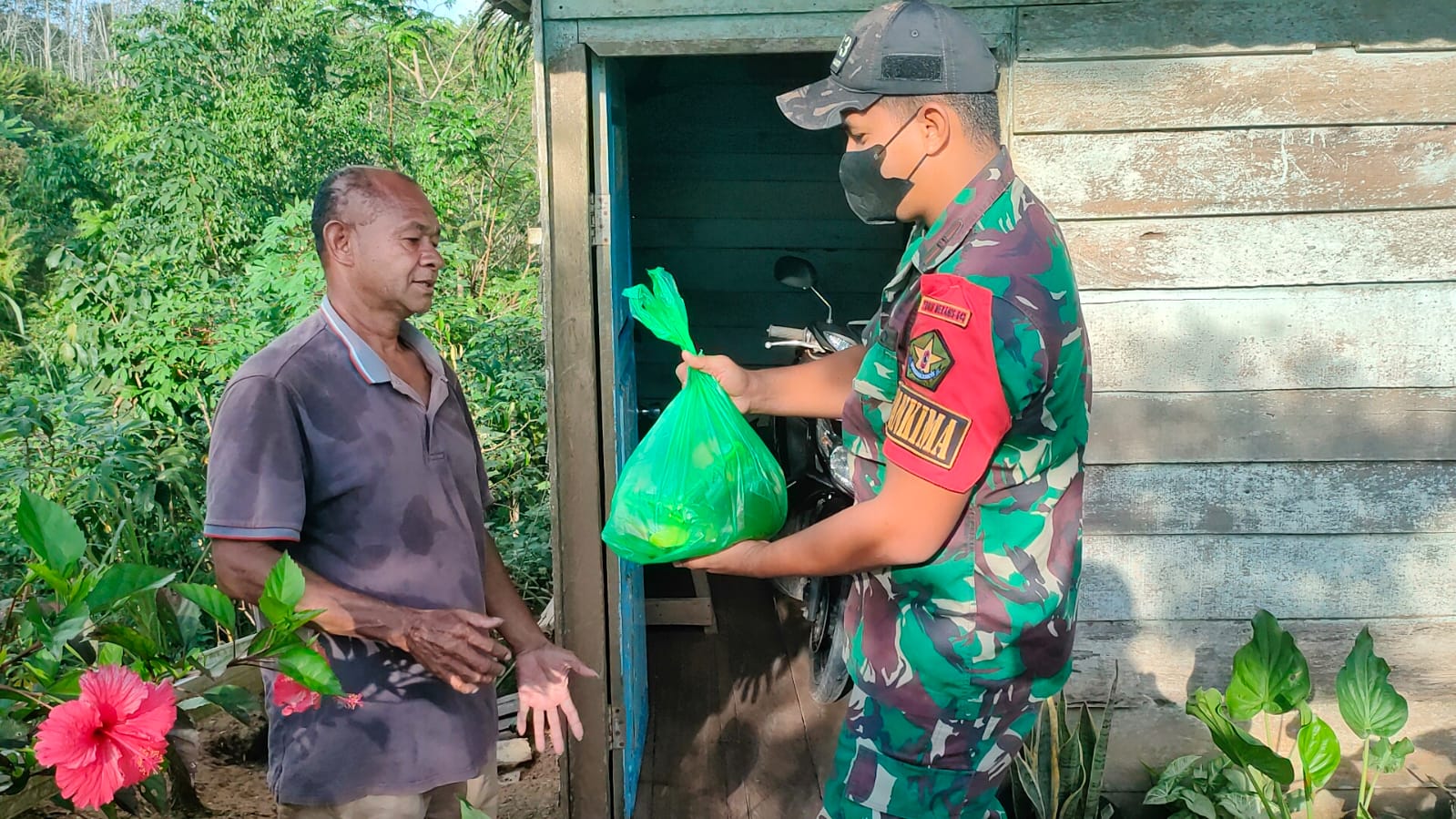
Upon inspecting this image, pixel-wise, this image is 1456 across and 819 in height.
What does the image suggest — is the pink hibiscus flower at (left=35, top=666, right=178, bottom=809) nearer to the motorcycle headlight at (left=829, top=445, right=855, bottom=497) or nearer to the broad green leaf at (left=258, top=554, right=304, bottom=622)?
the broad green leaf at (left=258, top=554, right=304, bottom=622)

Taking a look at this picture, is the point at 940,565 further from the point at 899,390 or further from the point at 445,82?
the point at 445,82

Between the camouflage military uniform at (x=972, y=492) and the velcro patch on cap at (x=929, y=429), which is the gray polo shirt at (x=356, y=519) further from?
the velcro patch on cap at (x=929, y=429)

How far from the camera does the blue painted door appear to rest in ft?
9.46

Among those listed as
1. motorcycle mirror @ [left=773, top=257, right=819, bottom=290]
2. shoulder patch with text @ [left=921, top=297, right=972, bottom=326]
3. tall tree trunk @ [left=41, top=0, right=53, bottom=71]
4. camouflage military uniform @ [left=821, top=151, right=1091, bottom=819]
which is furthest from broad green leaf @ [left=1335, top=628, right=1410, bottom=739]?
tall tree trunk @ [left=41, top=0, right=53, bottom=71]

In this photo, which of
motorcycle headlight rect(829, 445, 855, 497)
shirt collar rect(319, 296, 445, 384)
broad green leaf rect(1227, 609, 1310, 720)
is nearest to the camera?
shirt collar rect(319, 296, 445, 384)

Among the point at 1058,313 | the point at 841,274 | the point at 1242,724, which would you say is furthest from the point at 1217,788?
the point at 841,274

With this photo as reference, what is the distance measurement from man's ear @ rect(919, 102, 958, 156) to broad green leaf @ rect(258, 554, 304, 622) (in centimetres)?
118

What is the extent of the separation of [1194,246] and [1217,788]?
146cm

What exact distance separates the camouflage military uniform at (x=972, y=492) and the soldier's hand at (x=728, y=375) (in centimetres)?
39

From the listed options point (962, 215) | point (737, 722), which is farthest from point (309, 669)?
point (737, 722)

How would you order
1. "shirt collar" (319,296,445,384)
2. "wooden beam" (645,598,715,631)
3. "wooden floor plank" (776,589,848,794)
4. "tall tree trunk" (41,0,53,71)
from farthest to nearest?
"tall tree trunk" (41,0,53,71), "wooden beam" (645,598,715,631), "wooden floor plank" (776,589,848,794), "shirt collar" (319,296,445,384)

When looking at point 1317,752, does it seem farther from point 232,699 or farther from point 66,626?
point 66,626

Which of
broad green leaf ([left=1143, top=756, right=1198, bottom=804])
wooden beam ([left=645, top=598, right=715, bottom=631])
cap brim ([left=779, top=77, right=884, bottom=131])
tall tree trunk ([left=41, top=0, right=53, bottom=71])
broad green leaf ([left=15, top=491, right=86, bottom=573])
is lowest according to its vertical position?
wooden beam ([left=645, top=598, right=715, bottom=631])

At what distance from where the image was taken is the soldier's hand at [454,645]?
1617 millimetres
